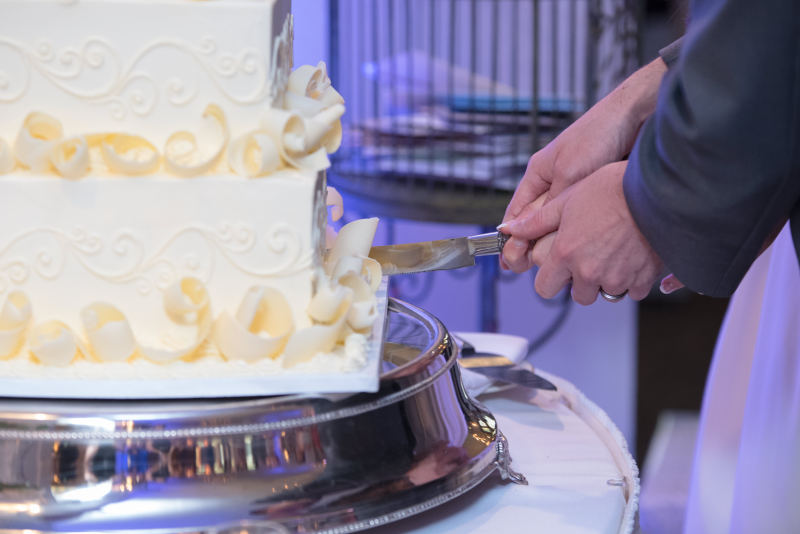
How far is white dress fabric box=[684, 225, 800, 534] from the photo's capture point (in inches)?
49.9

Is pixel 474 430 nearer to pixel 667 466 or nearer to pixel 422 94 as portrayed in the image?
pixel 422 94

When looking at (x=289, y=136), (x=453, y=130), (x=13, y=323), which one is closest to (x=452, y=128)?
(x=453, y=130)

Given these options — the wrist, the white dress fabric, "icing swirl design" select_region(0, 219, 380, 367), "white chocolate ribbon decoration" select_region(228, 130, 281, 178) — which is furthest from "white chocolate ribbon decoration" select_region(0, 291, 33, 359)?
the white dress fabric

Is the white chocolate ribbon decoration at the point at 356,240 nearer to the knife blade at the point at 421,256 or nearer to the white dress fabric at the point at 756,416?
the knife blade at the point at 421,256

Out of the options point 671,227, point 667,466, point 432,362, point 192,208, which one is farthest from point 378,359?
point 667,466

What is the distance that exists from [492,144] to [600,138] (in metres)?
0.75

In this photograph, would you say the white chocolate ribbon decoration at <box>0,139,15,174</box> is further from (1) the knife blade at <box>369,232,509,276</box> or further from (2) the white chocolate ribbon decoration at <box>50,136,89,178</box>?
Answer: (1) the knife blade at <box>369,232,509,276</box>

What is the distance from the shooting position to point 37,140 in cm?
85

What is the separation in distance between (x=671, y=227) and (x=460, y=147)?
43.7 inches

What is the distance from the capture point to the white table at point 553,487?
86 cm

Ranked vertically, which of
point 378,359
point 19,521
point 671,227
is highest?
point 671,227

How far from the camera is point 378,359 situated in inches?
34.1

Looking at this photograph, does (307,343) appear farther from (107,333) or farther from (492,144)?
(492,144)

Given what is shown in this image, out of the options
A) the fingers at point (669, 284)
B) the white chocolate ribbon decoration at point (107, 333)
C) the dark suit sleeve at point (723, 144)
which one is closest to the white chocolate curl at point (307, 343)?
the white chocolate ribbon decoration at point (107, 333)
